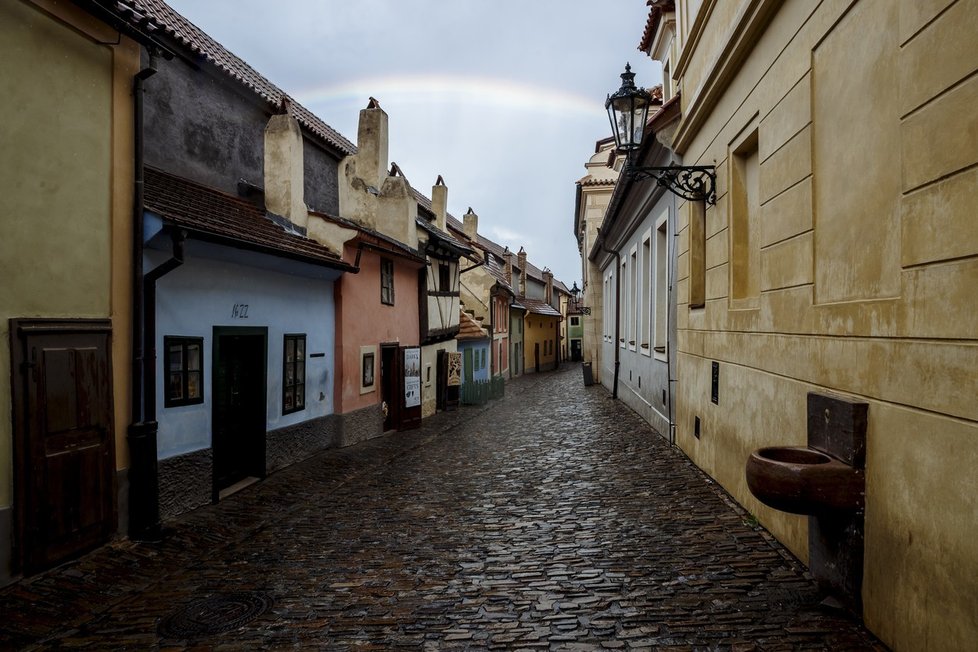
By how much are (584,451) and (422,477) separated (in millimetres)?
2996

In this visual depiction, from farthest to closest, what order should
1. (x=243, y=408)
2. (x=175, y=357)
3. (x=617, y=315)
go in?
(x=617, y=315), (x=243, y=408), (x=175, y=357)

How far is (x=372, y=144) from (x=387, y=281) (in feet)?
11.3

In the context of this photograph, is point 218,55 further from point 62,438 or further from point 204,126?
point 62,438

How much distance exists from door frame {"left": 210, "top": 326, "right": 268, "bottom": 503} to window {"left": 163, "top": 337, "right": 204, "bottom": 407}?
25 cm

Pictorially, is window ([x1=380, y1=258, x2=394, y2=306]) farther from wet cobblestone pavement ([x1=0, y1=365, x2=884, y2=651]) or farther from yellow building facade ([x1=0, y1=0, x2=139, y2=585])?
yellow building facade ([x1=0, y1=0, x2=139, y2=585])

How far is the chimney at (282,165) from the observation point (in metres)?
11.0

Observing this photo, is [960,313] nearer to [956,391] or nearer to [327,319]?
[956,391]

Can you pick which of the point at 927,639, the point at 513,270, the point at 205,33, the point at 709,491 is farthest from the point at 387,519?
the point at 513,270

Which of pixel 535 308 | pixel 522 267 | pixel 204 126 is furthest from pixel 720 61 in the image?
pixel 522 267

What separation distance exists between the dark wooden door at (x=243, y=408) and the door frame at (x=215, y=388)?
14 mm

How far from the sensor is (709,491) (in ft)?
24.5

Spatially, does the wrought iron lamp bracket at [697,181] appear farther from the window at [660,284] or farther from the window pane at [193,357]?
the window pane at [193,357]

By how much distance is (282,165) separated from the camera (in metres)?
11.1

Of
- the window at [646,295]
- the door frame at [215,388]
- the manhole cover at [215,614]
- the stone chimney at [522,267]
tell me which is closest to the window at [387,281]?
the door frame at [215,388]
